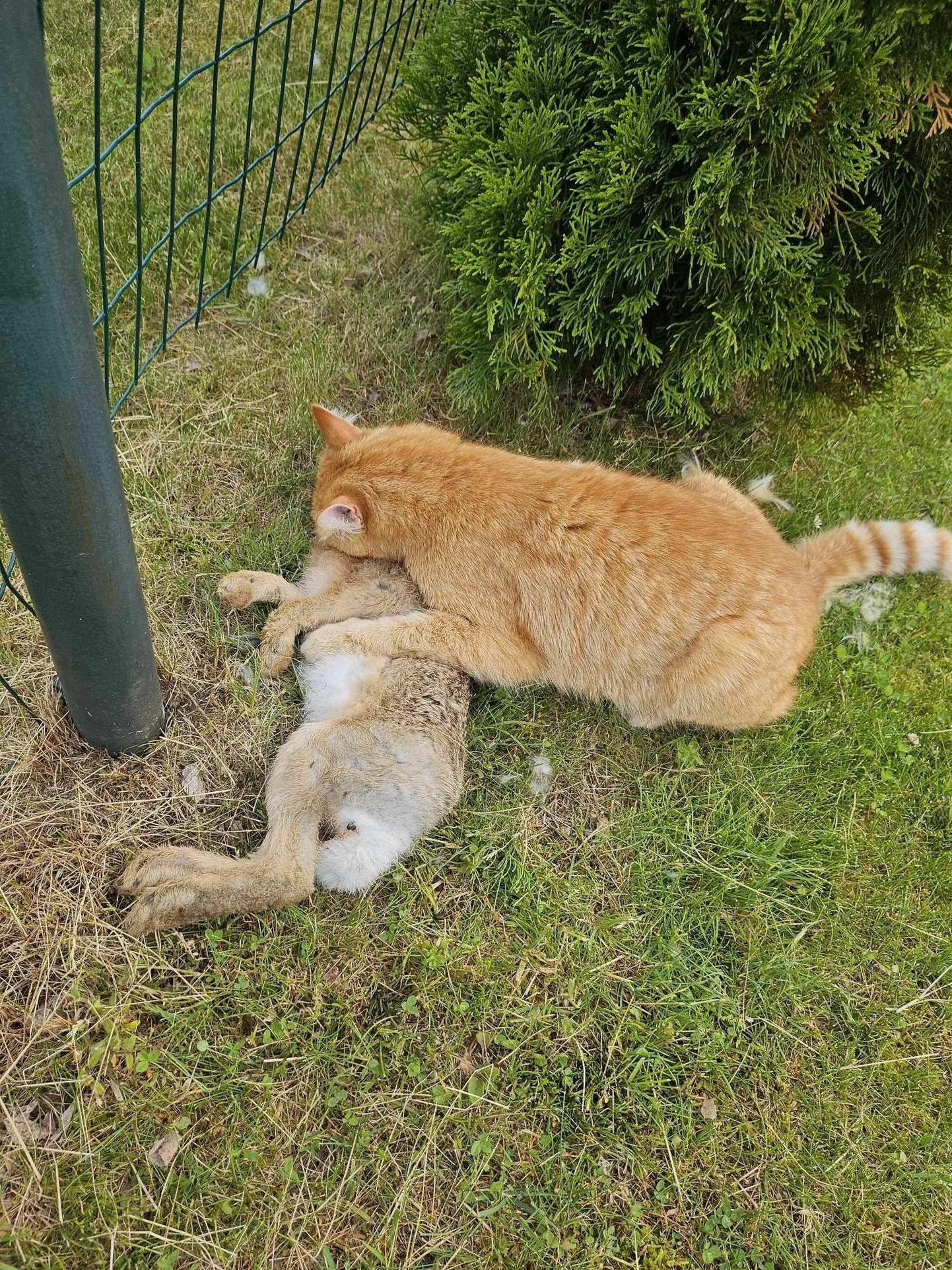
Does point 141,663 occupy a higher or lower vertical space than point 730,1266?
higher

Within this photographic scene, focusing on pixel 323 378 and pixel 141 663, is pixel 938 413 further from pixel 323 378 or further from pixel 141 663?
pixel 141 663

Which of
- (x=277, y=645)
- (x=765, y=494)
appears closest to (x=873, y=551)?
(x=765, y=494)

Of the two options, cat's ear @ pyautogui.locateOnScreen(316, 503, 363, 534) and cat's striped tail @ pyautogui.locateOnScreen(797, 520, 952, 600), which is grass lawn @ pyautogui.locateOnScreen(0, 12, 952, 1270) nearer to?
cat's striped tail @ pyautogui.locateOnScreen(797, 520, 952, 600)

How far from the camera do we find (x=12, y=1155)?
6.84 feet

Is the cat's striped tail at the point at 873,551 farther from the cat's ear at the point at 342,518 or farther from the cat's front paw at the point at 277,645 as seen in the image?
the cat's front paw at the point at 277,645

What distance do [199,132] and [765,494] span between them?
139 inches

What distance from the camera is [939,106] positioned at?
2760mm

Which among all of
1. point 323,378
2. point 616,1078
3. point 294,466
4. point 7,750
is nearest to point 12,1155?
point 7,750

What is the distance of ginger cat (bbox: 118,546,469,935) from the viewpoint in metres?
2.48

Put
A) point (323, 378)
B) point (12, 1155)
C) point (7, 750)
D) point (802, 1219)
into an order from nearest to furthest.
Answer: point (12, 1155) → point (802, 1219) → point (7, 750) → point (323, 378)

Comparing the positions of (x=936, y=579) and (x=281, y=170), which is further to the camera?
(x=281, y=170)

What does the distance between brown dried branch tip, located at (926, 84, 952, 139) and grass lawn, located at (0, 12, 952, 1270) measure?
1.82 meters

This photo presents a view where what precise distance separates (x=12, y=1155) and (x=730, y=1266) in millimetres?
1931

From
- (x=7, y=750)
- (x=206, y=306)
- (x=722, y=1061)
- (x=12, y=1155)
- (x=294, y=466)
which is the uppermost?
(x=206, y=306)
